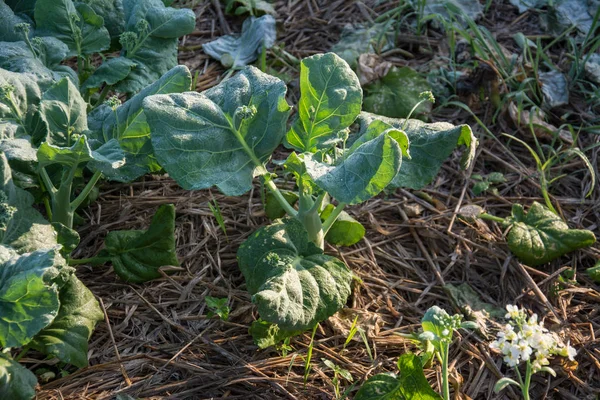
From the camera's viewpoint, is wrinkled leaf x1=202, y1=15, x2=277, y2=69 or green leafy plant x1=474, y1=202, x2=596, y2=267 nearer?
green leafy plant x1=474, y1=202, x2=596, y2=267

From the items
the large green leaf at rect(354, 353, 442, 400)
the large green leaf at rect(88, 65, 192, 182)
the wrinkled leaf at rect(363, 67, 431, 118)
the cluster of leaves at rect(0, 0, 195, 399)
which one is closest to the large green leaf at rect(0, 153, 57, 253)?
the cluster of leaves at rect(0, 0, 195, 399)

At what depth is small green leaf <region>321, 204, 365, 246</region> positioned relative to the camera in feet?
7.98

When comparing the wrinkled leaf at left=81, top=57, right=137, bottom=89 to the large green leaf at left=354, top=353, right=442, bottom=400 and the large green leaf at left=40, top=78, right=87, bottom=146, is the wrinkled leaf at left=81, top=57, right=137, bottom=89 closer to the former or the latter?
the large green leaf at left=40, top=78, right=87, bottom=146

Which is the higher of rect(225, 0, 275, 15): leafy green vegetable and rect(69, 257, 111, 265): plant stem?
rect(225, 0, 275, 15): leafy green vegetable

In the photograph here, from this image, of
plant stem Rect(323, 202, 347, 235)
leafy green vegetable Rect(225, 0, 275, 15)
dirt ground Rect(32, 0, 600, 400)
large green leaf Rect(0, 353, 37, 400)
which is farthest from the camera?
leafy green vegetable Rect(225, 0, 275, 15)

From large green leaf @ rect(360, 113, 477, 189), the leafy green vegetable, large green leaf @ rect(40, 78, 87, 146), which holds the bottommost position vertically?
the leafy green vegetable

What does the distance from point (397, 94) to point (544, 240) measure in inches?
36.9

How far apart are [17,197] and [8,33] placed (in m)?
0.84

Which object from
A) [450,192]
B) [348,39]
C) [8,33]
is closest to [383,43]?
[348,39]

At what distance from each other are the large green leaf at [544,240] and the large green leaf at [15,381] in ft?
5.29

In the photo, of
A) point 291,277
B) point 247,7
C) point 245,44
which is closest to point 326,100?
point 291,277

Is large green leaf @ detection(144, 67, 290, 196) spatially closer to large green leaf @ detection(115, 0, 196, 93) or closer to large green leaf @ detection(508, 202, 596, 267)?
large green leaf @ detection(115, 0, 196, 93)

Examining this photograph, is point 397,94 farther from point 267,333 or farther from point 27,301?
point 27,301

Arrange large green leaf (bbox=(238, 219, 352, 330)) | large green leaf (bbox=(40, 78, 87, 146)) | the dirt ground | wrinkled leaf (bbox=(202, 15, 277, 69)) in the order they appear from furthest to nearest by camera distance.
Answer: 1. wrinkled leaf (bbox=(202, 15, 277, 69))
2. large green leaf (bbox=(40, 78, 87, 146))
3. the dirt ground
4. large green leaf (bbox=(238, 219, 352, 330))
